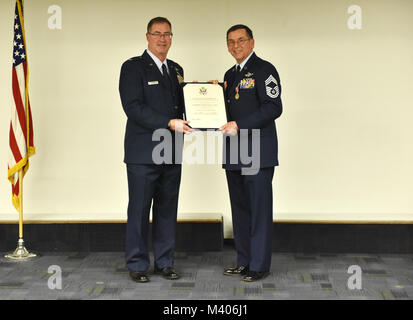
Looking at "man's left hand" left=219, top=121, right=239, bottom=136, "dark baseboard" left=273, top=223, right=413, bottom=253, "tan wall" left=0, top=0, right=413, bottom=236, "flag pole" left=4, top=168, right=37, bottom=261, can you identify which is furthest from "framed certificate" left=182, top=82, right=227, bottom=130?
"flag pole" left=4, top=168, right=37, bottom=261

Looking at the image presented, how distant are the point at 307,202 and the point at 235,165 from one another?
1.38 metres

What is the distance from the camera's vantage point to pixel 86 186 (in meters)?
5.25

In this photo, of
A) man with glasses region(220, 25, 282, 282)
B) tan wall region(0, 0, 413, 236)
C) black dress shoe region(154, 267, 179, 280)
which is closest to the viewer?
man with glasses region(220, 25, 282, 282)

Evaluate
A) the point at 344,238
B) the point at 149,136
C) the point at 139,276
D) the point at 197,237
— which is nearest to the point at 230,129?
the point at 149,136

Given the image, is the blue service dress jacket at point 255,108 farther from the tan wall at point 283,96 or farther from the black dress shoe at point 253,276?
the tan wall at point 283,96

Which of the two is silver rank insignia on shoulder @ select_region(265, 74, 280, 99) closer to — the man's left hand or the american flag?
the man's left hand

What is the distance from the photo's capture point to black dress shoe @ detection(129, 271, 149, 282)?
3.95 metres

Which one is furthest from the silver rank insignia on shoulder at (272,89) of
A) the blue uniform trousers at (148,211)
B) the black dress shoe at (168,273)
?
the black dress shoe at (168,273)

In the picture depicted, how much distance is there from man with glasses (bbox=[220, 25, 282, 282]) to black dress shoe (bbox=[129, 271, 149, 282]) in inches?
25.4

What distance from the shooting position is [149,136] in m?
3.96

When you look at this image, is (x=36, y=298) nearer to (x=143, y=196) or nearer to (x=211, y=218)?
(x=143, y=196)

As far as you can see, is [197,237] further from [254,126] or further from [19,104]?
[19,104]
